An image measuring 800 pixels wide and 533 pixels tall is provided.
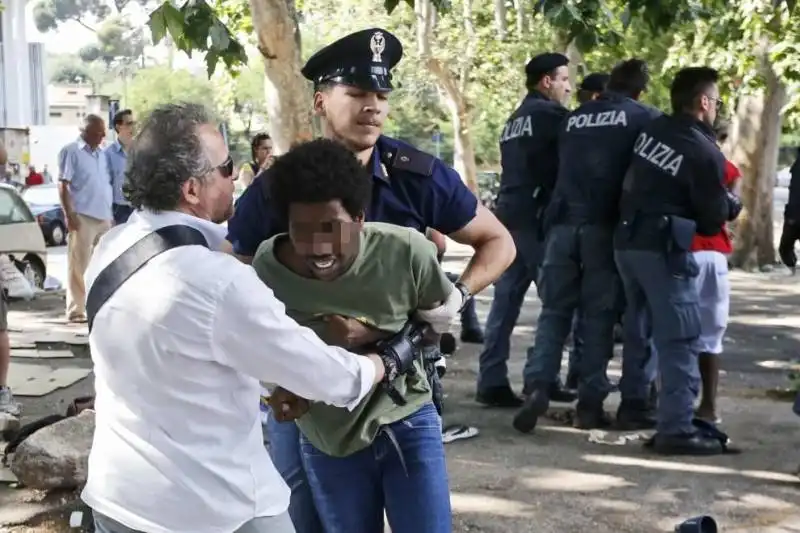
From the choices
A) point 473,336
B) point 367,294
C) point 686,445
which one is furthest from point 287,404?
point 473,336

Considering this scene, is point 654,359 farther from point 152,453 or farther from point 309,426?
point 152,453

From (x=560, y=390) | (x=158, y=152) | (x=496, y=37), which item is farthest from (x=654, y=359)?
(x=496, y=37)

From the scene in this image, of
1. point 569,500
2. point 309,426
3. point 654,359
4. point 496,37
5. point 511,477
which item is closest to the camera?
point 309,426

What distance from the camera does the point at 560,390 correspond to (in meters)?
7.73

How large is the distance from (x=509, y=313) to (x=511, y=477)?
1.85m

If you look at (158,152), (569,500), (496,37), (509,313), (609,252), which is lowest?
(569,500)

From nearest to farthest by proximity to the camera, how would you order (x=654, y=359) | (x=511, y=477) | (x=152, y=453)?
1. (x=152, y=453)
2. (x=511, y=477)
3. (x=654, y=359)

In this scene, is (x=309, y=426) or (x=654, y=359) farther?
(x=654, y=359)

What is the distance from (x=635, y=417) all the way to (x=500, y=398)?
1.00 meters

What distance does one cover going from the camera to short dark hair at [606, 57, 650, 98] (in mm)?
6750

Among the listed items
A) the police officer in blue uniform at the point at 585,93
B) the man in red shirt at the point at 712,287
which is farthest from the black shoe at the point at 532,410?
the man in red shirt at the point at 712,287

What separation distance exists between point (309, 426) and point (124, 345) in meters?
0.73

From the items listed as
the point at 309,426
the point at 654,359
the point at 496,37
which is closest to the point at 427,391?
the point at 309,426

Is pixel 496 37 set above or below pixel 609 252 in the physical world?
above
